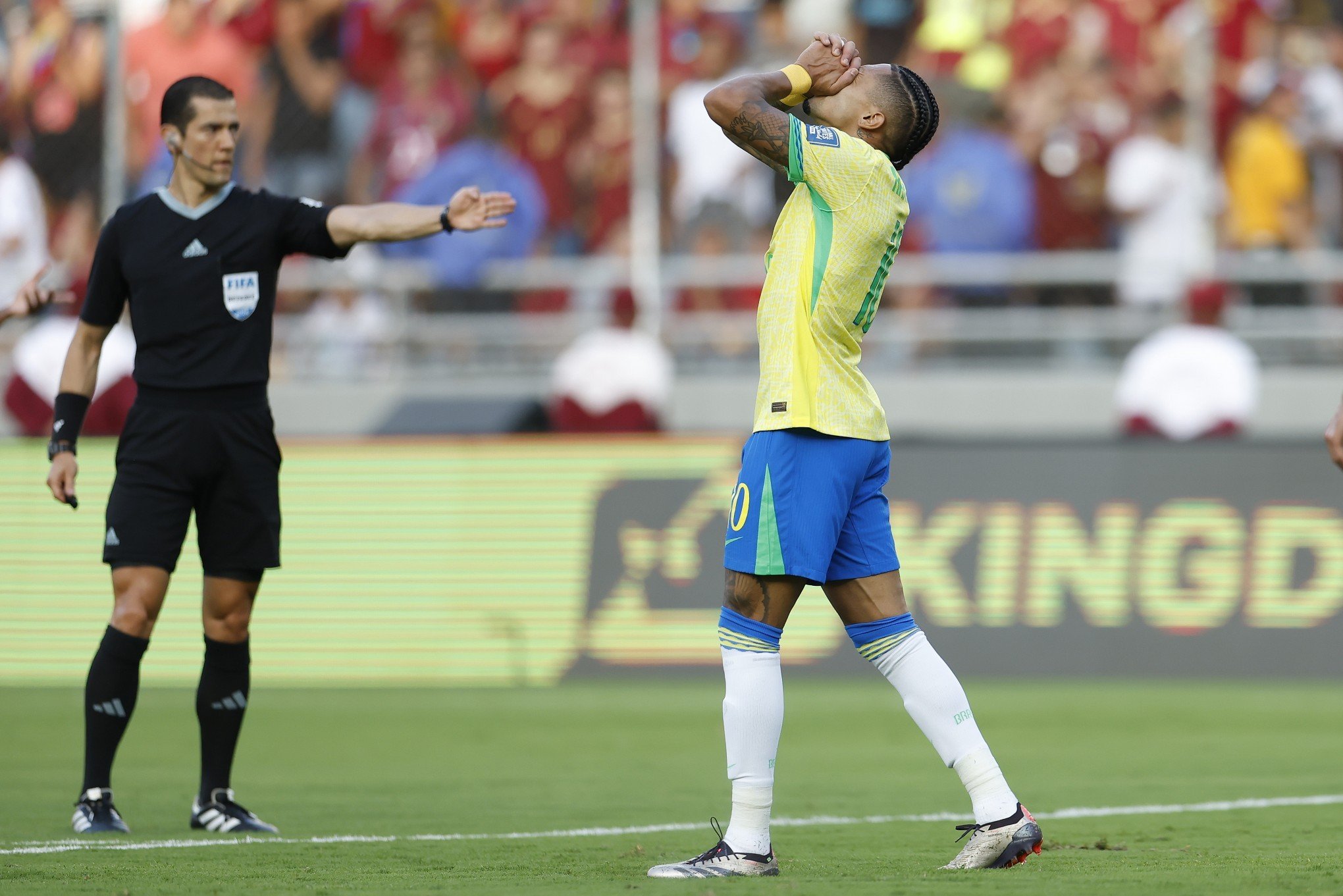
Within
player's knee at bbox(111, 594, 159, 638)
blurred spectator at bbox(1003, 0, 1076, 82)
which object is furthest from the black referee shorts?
blurred spectator at bbox(1003, 0, 1076, 82)

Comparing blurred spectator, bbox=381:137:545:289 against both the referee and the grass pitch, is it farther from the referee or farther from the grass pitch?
the referee

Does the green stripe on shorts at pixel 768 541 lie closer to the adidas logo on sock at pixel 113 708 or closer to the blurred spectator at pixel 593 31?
the adidas logo on sock at pixel 113 708

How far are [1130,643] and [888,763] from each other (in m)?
3.21

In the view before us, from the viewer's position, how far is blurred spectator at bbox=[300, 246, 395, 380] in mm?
13641

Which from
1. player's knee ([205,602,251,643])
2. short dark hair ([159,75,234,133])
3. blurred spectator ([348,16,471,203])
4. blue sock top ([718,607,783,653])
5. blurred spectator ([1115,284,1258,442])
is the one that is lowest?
player's knee ([205,602,251,643])

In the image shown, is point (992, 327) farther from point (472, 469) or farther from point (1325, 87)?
point (472, 469)

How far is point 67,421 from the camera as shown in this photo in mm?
6465

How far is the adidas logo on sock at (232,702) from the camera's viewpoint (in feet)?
21.0

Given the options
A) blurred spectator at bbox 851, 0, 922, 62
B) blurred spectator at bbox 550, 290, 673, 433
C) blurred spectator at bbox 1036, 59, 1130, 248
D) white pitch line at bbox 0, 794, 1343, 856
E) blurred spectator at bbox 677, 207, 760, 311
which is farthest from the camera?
blurred spectator at bbox 851, 0, 922, 62

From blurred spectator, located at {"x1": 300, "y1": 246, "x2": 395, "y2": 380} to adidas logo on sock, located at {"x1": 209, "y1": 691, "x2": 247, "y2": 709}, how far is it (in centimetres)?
733

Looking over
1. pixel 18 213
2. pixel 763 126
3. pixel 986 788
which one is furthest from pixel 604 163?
pixel 986 788

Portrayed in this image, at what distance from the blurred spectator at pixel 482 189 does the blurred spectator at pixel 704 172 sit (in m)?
1.04

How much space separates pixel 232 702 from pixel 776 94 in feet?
9.22

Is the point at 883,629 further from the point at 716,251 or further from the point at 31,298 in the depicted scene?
the point at 716,251
